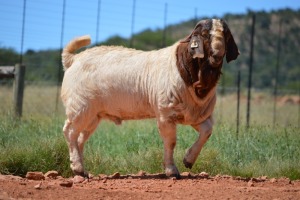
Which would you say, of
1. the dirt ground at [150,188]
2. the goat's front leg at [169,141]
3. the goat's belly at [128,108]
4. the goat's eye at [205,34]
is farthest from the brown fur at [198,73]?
the dirt ground at [150,188]

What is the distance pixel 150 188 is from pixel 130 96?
1957 millimetres

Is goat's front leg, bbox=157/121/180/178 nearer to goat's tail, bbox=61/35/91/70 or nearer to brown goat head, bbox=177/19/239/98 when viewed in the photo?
brown goat head, bbox=177/19/239/98

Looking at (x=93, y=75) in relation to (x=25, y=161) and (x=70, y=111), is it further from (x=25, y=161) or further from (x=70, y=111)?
(x=25, y=161)

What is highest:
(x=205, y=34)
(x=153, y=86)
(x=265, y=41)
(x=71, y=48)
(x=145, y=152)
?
(x=265, y=41)

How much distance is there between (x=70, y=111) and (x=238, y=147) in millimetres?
3053

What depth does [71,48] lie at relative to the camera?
10.4m

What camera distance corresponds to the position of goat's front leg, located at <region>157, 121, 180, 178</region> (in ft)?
29.4

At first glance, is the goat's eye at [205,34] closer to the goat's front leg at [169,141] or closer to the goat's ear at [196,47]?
the goat's ear at [196,47]

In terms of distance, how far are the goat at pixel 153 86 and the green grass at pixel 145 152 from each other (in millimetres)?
558

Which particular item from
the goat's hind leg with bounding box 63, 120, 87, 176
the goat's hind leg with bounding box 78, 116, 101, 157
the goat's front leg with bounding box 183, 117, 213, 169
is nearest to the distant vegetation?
the goat's hind leg with bounding box 78, 116, 101, 157

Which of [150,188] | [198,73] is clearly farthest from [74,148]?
[198,73]

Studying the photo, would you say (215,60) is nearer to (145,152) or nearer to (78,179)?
(78,179)

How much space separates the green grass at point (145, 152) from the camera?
393 inches

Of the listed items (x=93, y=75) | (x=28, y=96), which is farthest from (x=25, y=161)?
(x=28, y=96)
